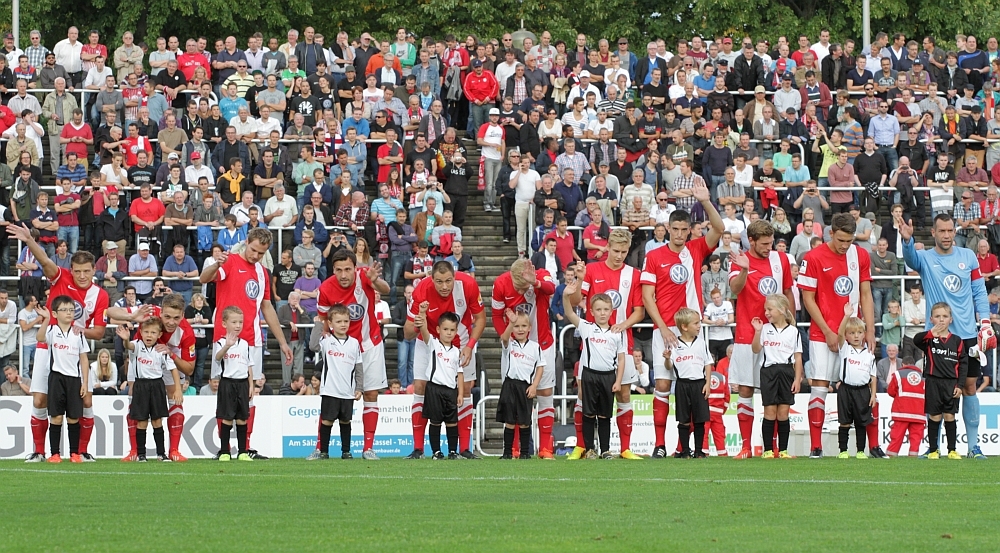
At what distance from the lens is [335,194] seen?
26.7 m

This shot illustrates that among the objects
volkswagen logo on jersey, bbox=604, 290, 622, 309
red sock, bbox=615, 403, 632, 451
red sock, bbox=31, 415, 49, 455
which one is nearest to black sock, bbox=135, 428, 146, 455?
red sock, bbox=31, 415, 49, 455

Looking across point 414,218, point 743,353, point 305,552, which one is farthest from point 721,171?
point 305,552

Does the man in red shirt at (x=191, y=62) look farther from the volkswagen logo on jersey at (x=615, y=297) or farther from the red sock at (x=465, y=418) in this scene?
the volkswagen logo on jersey at (x=615, y=297)

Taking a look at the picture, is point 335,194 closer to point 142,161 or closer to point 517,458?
point 142,161

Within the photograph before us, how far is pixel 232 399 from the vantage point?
16.0m

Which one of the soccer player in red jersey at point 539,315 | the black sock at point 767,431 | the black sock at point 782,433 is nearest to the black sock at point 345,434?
the soccer player in red jersey at point 539,315

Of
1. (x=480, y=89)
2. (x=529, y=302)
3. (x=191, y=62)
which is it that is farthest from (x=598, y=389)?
(x=191, y=62)

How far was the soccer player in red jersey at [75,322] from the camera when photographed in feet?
53.5

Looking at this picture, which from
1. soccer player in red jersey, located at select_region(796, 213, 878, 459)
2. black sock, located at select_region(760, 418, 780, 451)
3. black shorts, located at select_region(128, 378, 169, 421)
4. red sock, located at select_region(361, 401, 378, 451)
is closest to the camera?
soccer player in red jersey, located at select_region(796, 213, 878, 459)

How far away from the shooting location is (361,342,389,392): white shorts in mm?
16281

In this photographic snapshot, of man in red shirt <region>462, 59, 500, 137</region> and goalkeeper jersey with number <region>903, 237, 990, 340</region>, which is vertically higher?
man in red shirt <region>462, 59, 500, 137</region>

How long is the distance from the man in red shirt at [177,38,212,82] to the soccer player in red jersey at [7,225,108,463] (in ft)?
46.4

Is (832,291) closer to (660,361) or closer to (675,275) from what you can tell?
(675,275)

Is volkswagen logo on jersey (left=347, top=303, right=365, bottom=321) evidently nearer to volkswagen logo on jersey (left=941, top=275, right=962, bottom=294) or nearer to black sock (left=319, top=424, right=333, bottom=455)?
black sock (left=319, top=424, right=333, bottom=455)
